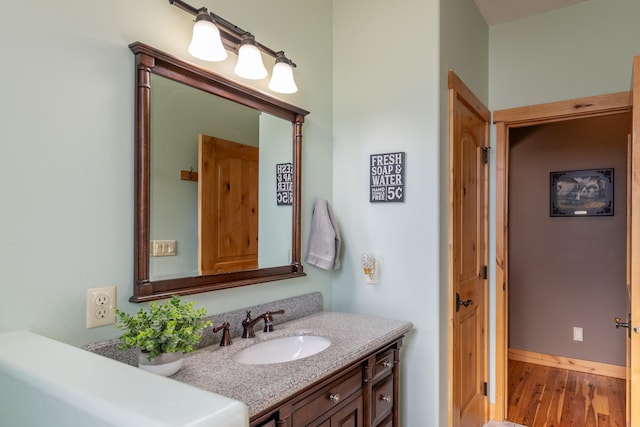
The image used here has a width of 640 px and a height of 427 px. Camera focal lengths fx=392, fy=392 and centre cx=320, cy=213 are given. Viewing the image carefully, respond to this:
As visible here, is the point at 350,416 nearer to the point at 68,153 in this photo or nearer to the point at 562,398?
the point at 68,153

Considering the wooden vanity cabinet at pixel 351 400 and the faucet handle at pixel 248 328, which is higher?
the faucet handle at pixel 248 328

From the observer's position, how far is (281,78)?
5.87ft

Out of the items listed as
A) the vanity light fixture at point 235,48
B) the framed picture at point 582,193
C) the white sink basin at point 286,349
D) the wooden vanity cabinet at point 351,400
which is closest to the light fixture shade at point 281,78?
the vanity light fixture at point 235,48

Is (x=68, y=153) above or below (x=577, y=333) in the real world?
above

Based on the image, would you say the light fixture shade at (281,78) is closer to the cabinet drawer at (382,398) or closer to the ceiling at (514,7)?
the cabinet drawer at (382,398)

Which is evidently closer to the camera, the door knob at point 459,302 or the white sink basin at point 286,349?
the white sink basin at point 286,349

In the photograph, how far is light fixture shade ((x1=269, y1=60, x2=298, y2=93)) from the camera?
1.78m

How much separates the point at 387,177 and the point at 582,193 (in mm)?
2548

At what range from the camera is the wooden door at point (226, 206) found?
61.1 inches

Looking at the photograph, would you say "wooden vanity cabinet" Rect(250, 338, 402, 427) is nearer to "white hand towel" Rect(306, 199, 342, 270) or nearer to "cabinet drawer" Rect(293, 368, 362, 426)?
"cabinet drawer" Rect(293, 368, 362, 426)

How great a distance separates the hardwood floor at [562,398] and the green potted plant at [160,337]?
2.61 metres

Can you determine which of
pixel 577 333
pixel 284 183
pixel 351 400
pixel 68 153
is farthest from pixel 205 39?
pixel 577 333

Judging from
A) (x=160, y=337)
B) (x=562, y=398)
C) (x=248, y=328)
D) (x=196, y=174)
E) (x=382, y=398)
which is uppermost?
(x=196, y=174)


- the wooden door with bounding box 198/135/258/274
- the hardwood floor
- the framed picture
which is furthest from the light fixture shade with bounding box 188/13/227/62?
the framed picture
